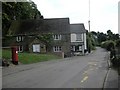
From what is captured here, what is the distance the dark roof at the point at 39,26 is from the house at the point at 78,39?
9038 millimetres

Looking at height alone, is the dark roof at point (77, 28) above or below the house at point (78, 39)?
above

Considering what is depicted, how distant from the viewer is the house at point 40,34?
72.6 meters

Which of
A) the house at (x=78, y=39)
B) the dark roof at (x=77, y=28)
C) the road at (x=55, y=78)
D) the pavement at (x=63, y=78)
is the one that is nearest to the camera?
the pavement at (x=63, y=78)

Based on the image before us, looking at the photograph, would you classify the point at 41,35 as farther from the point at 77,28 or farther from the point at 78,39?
the point at 77,28

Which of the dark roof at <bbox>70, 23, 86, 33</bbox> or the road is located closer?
the road

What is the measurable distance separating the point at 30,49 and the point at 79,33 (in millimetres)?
16115

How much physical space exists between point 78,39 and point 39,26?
1245 cm

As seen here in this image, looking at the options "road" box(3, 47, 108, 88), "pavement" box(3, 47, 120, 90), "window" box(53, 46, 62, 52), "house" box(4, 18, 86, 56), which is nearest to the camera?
"pavement" box(3, 47, 120, 90)

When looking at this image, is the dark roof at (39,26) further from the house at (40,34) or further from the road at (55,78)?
the road at (55,78)

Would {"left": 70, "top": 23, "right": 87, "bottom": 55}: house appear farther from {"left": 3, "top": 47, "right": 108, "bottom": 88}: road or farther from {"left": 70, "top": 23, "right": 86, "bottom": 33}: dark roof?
{"left": 3, "top": 47, "right": 108, "bottom": 88}: road

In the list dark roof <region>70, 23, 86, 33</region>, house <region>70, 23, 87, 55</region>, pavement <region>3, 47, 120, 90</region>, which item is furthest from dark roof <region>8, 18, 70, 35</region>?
pavement <region>3, 47, 120, 90</region>

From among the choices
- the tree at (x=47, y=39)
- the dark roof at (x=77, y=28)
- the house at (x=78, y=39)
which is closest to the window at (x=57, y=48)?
the tree at (x=47, y=39)

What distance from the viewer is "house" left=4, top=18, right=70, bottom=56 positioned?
72.6m

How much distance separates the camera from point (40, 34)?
241ft
